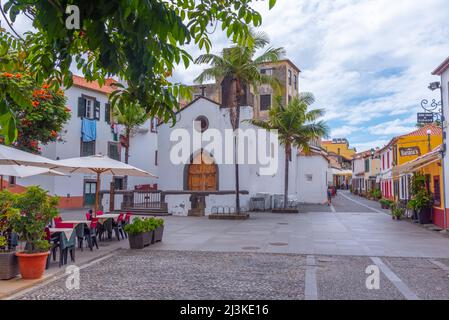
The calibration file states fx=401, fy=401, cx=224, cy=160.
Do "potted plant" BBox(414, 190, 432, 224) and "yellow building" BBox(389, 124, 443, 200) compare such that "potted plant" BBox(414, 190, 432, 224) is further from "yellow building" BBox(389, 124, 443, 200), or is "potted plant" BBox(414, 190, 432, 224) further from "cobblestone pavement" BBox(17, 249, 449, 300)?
"cobblestone pavement" BBox(17, 249, 449, 300)

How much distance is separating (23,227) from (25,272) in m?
0.88

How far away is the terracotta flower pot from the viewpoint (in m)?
7.75

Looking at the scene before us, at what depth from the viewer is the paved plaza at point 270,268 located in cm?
698

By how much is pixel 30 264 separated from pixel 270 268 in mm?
4982

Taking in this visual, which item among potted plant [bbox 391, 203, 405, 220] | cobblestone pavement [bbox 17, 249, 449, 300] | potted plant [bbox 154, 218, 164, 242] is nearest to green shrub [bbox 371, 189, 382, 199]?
potted plant [bbox 391, 203, 405, 220]

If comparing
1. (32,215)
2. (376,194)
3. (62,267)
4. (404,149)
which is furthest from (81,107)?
(376,194)

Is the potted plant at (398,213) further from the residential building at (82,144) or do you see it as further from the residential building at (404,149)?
the residential building at (82,144)

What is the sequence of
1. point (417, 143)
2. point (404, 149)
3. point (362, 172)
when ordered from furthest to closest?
point (362, 172), point (417, 143), point (404, 149)

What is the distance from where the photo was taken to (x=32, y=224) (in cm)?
769

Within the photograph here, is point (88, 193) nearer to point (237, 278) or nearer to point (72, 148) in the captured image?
point (72, 148)

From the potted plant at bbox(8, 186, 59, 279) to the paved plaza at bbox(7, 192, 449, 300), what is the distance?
0.52 m

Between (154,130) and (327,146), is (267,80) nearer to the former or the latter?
(154,130)
